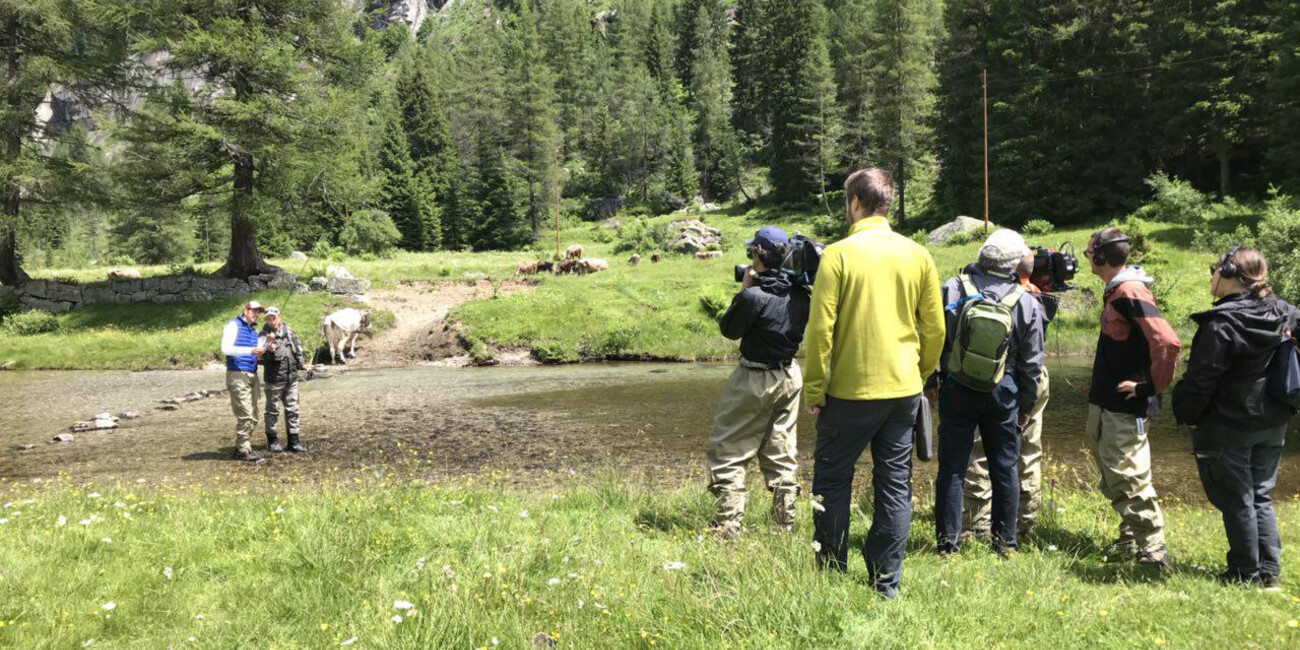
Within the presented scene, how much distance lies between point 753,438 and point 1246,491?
3420 millimetres

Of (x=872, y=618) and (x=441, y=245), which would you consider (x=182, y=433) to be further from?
(x=441, y=245)

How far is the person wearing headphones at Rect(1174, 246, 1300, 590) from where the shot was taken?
4672 millimetres

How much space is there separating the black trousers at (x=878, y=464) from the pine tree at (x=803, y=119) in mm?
62442

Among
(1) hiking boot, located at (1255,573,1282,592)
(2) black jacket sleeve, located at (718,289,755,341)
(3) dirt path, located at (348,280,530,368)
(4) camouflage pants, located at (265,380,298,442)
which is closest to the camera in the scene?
(1) hiking boot, located at (1255,573,1282,592)

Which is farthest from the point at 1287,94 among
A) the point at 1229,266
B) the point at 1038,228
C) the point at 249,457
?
the point at 249,457

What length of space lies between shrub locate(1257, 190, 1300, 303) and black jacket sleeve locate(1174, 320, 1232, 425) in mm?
19630

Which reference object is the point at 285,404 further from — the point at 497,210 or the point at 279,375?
the point at 497,210

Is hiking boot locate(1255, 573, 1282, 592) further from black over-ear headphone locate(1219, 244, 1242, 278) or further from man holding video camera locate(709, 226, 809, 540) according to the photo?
man holding video camera locate(709, 226, 809, 540)

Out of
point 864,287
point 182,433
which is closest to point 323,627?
point 864,287

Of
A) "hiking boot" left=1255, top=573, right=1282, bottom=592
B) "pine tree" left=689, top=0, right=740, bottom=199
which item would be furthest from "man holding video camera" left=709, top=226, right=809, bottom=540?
"pine tree" left=689, top=0, right=740, bottom=199

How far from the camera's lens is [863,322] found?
4137 mm

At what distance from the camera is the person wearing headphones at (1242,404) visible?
4.67 m

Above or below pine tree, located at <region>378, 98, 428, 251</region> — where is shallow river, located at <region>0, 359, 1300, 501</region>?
below

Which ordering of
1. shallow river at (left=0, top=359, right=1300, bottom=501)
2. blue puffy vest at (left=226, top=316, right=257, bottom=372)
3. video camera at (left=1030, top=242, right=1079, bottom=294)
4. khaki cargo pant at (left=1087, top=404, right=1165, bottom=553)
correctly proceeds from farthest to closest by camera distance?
blue puffy vest at (left=226, top=316, right=257, bottom=372) < shallow river at (left=0, top=359, right=1300, bottom=501) < video camera at (left=1030, top=242, right=1079, bottom=294) < khaki cargo pant at (left=1087, top=404, right=1165, bottom=553)
